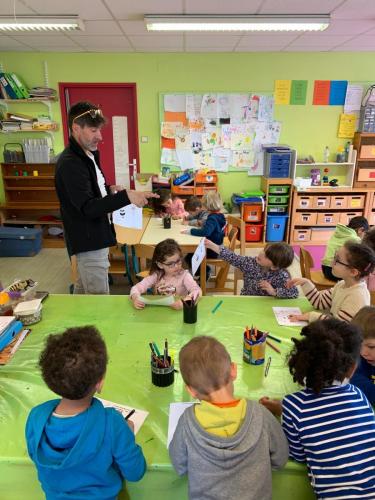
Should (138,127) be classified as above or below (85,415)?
above

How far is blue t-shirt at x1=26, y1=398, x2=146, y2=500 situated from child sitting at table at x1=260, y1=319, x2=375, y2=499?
0.47m

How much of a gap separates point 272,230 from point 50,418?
15.5 ft

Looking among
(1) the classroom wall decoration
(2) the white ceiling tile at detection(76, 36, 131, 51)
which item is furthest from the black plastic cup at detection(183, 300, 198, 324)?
(1) the classroom wall decoration

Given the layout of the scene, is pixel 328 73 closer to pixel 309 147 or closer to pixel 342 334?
pixel 309 147

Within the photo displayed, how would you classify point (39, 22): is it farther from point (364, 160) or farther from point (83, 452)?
point (364, 160)

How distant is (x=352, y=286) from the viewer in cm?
185

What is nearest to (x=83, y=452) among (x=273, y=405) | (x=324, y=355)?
(x=273, y=405)

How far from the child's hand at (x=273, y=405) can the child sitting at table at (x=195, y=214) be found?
8.56 feet

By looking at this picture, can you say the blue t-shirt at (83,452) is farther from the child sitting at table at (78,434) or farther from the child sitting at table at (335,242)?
the child sitting at table at (335,242)

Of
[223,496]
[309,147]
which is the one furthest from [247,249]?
[223,496]

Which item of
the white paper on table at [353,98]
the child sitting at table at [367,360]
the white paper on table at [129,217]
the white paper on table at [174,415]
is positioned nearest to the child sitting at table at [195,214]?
the white paper on table at [129,217]

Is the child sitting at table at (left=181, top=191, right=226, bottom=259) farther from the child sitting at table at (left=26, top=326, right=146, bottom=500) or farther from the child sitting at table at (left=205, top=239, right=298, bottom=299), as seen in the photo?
the child sitting at table at (left=26, top=326, right=146, bottom=500)

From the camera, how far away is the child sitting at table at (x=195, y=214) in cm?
385

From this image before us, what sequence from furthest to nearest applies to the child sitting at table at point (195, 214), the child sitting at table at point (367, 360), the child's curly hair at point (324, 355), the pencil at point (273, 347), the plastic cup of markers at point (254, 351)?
the child sitting at table at point (195, 214) < the pencil at point (273, 347) < the plastic cup of markers at point (254, 351) < the child sitting at table at point (367, 360) < the child's curly hair at point (324, 355)
